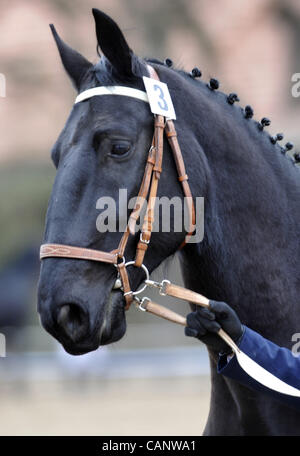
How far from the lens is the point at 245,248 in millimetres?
2811

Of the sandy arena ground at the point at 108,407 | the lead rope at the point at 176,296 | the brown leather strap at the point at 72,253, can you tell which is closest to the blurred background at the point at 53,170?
the sandy arena ground at the point at 108,407

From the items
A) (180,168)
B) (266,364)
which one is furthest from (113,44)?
(266,364)

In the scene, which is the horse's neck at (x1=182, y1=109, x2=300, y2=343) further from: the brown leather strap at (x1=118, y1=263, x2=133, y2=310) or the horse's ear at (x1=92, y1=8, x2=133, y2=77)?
the horse's ear at (x1=92, y1=8, x2=133, y2=77)

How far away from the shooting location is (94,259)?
247 cm

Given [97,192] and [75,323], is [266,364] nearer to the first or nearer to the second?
[75,323]

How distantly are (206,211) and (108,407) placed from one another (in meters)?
6.73

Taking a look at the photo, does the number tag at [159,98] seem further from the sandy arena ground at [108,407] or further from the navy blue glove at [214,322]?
the sandy arena ground at [108,407]

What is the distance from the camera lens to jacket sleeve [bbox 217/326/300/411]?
2.62 m

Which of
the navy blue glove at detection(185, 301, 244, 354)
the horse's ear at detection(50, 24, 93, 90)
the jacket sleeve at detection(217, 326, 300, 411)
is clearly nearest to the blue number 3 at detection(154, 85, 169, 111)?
the horse's ear at detection(50, 24, 93, 90)

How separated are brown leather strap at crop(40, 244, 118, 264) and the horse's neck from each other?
0.49 m

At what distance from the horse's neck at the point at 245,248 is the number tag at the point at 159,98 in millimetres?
273

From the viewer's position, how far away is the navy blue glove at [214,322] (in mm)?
2563
